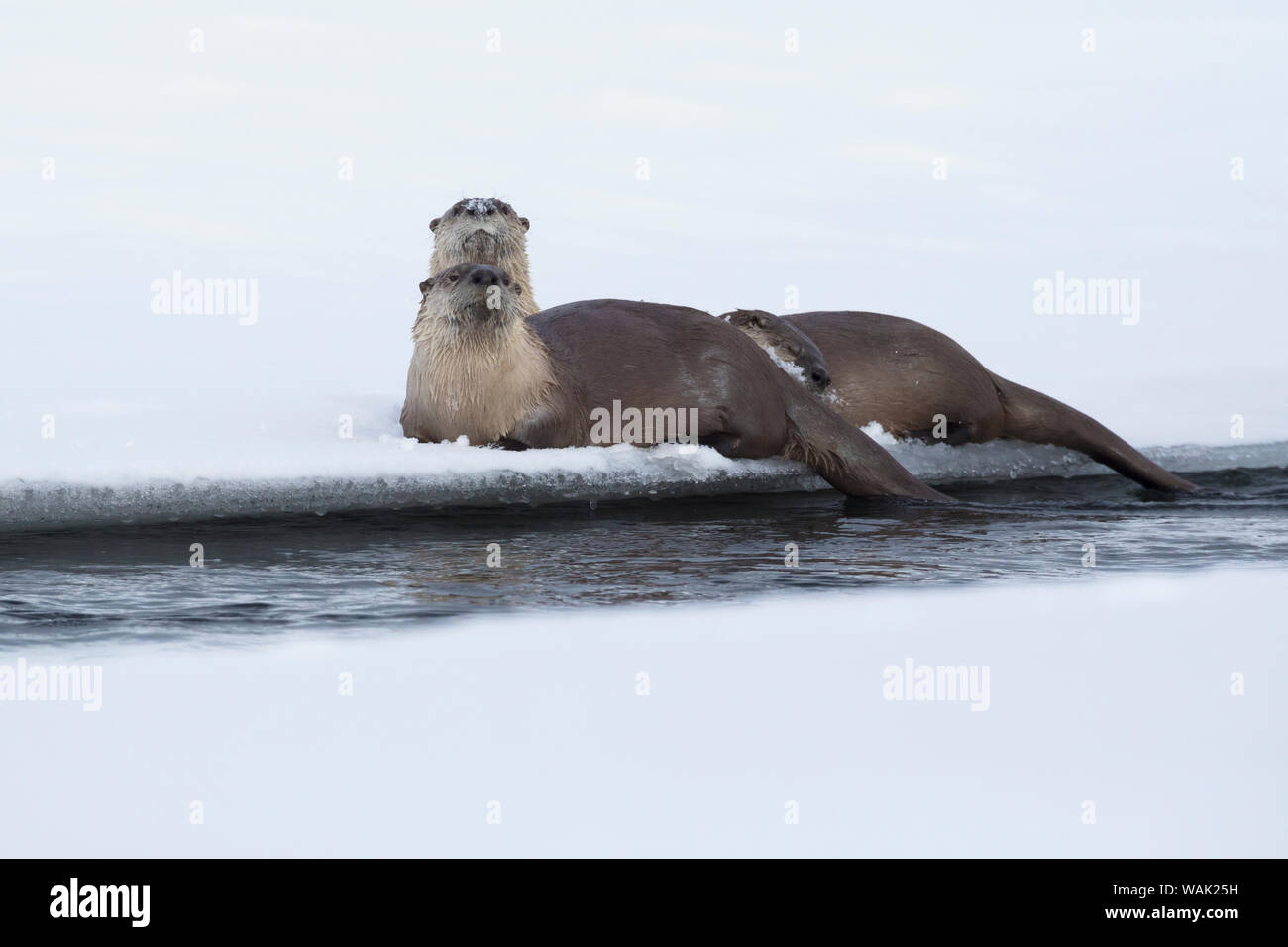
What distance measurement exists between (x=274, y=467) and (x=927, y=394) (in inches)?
84.8

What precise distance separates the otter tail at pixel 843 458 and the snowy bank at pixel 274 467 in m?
0.18

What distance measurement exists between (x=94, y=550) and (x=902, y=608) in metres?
1.86

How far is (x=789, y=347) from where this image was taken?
522 cm

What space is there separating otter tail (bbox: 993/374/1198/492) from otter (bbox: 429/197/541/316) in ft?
5.35

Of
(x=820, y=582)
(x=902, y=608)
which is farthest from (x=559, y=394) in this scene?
(x=902, y=608)

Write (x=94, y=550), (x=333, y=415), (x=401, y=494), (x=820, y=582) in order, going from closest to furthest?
(x=820, y=582), (x=94, y=550), (x=401, y=494), (x=333, y=415)

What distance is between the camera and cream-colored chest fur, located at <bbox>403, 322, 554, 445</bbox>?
4609 millimetres

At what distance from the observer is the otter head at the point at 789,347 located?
5.15 meters

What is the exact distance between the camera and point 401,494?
14.8 feet

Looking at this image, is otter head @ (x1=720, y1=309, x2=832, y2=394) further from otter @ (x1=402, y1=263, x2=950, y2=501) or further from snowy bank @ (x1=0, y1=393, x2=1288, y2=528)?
snowy bank @ (x1=0, y1=393, x2=1288, y2=528)

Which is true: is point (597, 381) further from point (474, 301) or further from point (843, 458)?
point (843, 458)

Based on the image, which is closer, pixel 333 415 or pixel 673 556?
pixel 673 556

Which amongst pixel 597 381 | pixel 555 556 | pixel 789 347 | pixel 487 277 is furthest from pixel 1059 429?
pixel 555 556

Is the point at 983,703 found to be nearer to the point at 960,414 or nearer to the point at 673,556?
the point at 673,556
